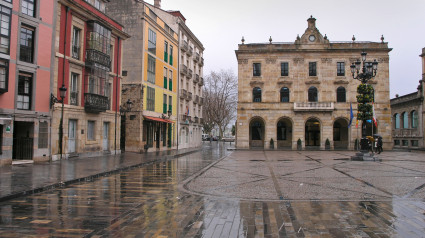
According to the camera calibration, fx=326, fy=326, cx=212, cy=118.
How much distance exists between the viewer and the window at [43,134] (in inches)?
685

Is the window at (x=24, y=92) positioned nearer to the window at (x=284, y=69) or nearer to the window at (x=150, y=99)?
the window at (x=150, y=99)

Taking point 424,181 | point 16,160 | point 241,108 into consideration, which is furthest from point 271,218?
point 241,108

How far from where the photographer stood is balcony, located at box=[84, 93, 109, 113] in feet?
69.3

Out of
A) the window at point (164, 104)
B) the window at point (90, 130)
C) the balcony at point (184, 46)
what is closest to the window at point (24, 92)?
the window at point (90, 130)

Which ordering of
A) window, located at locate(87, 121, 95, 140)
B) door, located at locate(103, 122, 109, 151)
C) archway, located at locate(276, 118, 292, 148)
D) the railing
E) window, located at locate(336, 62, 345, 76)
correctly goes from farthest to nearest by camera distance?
archway, located at locate(276, 118, 292, 148) → window, located at locate(336, 62, 345, 76) → door, located at locate(103, 122, 109, 151) → window, located at locate(87, 121, 95, 140) → the railing

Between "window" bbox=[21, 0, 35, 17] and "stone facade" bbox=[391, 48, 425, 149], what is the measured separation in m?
41.6

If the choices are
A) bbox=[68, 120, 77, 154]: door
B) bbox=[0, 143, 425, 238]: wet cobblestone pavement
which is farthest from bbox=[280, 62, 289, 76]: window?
bbox=[0, 143, 425, 238]: wet cobblestone pavement

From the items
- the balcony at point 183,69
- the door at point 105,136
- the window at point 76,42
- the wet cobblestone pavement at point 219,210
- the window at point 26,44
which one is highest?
the balcony at point 183,69

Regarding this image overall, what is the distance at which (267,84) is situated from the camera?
133ft

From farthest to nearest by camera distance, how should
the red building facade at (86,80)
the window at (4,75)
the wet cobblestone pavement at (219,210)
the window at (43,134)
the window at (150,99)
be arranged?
the window at (150,99)
the red building facade at (86,80)
the window at (43,134)
the window at (4,75)
the wet cobblestone pavement at (219,210)

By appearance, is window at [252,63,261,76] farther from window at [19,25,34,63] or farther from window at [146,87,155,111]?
window at [19,25,34,63]

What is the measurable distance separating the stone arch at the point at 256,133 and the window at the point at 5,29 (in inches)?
1227

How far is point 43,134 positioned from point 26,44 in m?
4.75

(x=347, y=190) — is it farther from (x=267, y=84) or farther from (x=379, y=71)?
(x=379, y=71)
